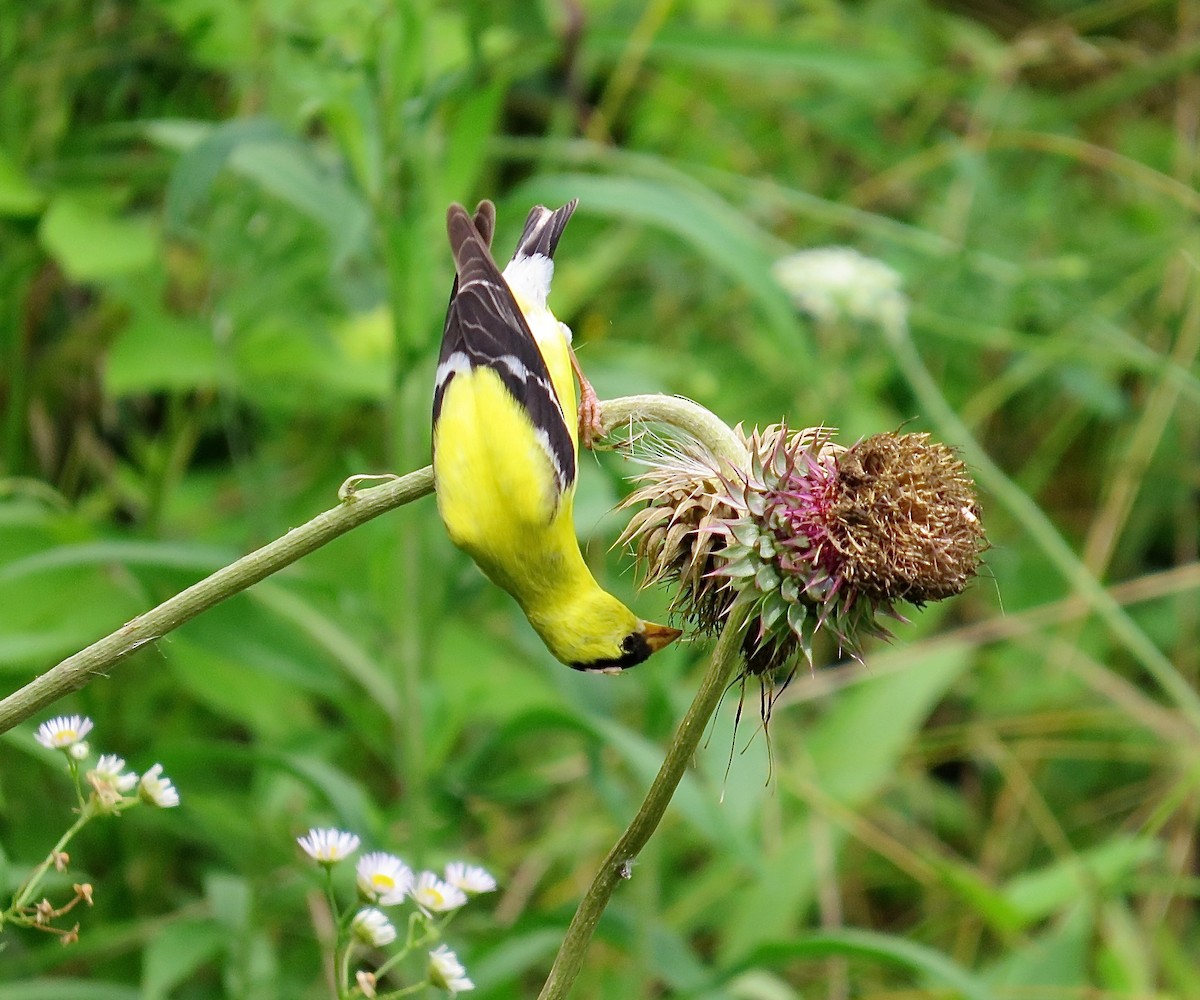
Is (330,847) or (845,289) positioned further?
(845,289)

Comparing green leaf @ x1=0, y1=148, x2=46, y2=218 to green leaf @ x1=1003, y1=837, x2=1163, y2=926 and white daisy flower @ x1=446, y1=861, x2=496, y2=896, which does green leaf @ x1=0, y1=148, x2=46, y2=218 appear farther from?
green leaf @ x1=1003, y1=837, x2=1163, y2=926

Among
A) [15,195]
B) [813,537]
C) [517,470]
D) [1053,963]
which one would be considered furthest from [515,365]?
[1053,963]

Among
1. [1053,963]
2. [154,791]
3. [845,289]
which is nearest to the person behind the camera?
[154,791]

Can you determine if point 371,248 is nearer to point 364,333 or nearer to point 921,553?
point 364,333

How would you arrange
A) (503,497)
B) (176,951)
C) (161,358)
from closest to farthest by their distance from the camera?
(503,497), (176,951), (161,358)

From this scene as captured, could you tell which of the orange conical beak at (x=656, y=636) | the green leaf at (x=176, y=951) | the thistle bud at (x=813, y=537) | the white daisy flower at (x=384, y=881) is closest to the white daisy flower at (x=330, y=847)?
the white daisy flower at (x=384, y=881)

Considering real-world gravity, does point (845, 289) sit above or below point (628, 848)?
below

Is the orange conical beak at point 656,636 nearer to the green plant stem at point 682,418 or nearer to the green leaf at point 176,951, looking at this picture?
the green plant stem at point 682,418

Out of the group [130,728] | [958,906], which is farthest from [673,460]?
[958,906]

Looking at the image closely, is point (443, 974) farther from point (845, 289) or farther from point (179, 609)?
point (845, 289)
